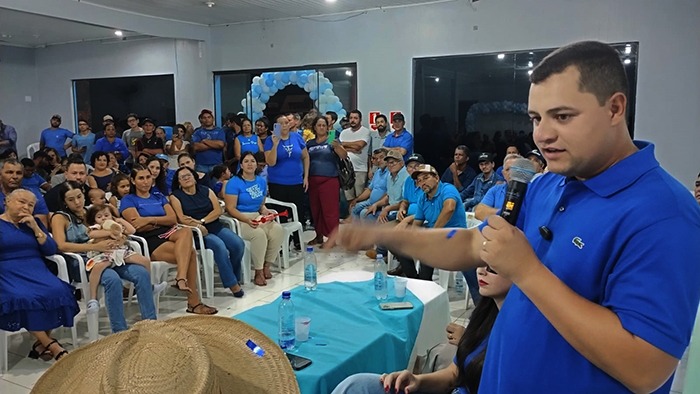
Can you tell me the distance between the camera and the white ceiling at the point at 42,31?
27.8 ft

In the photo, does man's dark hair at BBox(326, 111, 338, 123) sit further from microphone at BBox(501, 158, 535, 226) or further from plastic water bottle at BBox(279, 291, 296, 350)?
microphone at BBox(501, 158, 535, 226)

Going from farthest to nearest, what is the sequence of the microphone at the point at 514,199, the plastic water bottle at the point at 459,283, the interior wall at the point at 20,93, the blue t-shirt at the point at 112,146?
the interior wall at the point at 20,93
the blue t-shirt at the point at 112,146
the plastic water bottle at the point at 459,283
the microphone at the point at 514,199

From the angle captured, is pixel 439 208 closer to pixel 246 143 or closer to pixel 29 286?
pixel 29 286

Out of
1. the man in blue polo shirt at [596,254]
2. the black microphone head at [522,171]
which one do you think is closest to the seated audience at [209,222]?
the black microphone head at [522,171]

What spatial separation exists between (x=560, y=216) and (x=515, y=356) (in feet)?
0.78

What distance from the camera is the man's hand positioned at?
0.79 m

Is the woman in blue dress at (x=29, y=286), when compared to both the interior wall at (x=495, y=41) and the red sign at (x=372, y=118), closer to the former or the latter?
the red sign at (x=372, y=118)

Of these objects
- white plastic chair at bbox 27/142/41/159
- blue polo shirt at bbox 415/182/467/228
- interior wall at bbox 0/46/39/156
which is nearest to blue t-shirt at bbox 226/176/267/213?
blue polo shirt at bbox 415/182/467/228

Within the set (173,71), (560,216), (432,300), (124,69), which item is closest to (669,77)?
(432,300)

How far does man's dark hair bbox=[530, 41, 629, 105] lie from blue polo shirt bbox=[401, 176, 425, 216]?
398 cm

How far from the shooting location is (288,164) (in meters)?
6.00

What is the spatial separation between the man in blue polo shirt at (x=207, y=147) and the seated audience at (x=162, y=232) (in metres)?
2.62

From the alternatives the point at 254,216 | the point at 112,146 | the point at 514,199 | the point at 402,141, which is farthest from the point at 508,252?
the point at 112,146

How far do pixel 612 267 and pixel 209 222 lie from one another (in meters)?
4.28
